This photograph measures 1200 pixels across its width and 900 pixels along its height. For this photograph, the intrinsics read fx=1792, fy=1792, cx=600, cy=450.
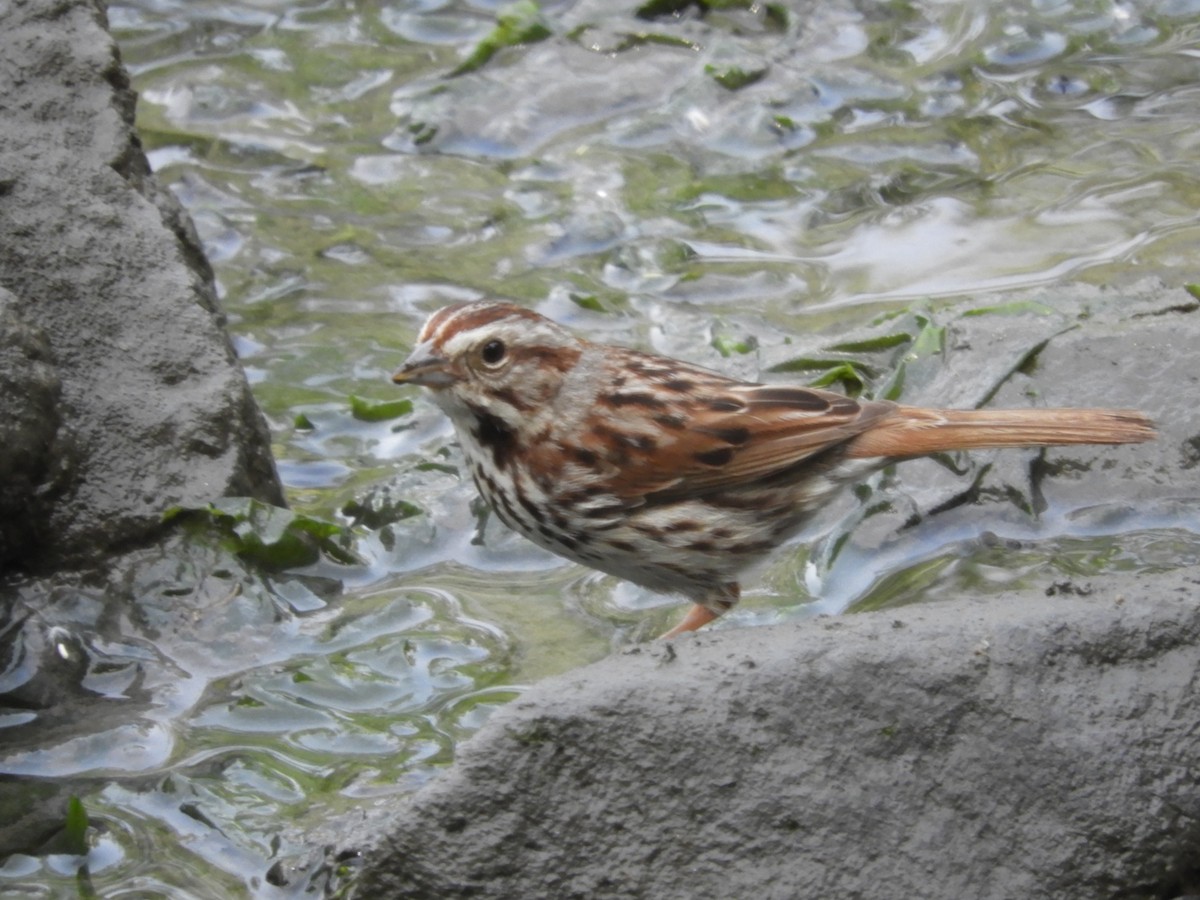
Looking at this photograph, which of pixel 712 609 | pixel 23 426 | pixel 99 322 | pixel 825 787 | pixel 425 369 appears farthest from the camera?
pixel 99 322

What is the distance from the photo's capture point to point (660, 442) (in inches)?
222

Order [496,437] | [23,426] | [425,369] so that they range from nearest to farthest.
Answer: [425,369]
[23,426]
[496,437]

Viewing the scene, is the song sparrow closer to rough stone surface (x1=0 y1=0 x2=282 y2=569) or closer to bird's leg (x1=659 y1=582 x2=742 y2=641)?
bird's leg (x1=659 y1=582 x2=742 y2=641)

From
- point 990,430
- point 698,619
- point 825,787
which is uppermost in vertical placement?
point 825,787

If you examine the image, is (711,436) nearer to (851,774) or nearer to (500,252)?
(851,774)

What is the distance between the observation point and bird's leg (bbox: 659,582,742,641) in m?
5.74

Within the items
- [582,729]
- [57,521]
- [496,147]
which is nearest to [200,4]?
[496,147]

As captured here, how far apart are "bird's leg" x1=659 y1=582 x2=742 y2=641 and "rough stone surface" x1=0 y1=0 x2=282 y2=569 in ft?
5.30

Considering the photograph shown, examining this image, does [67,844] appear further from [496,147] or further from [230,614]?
[496,147]

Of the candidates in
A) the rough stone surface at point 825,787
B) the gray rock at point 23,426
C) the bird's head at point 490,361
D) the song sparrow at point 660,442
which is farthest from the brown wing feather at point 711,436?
the gray rock at point 23,426

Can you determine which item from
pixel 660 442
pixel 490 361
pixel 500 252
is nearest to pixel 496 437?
pixel 490 361

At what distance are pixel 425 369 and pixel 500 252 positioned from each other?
3000 mm

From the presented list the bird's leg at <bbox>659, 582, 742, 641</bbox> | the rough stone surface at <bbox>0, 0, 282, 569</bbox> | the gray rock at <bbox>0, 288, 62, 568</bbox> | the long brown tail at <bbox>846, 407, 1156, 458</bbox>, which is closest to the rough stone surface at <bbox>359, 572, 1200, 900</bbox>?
the long brown tail at <bbox>846, 407, 1156, 458</bbox>

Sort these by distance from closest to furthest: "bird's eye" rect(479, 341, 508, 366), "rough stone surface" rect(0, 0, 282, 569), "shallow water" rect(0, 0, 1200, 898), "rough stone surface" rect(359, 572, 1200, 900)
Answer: "rough stone surface" rect(359, 572, 1200, 900) < "shallow water" rect(0, 0, 1200, 898) < "bird's eye" rect(479, 341, 508, 366) < "rough stone surface" rect(0, 0, 282, 569)
